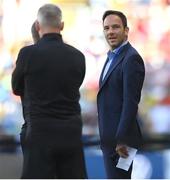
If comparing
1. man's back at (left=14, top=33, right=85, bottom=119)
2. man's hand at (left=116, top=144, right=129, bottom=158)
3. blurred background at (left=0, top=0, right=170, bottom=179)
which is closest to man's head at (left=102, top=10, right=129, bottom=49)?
man's back at (left=14, top=33, right=85, bottom=119)

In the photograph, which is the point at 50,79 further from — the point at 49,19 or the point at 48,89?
Answer: the point at 49,19

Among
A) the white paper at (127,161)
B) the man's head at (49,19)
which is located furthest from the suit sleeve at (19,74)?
the white paper at (127,161)

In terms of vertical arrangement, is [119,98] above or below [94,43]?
below

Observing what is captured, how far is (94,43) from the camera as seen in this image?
456 cm

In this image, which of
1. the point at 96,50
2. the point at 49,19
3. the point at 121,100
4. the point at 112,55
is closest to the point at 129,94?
the point at 121,100

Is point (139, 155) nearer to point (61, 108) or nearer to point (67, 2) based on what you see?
point (67, 2)

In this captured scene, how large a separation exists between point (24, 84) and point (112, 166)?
0.70 meters

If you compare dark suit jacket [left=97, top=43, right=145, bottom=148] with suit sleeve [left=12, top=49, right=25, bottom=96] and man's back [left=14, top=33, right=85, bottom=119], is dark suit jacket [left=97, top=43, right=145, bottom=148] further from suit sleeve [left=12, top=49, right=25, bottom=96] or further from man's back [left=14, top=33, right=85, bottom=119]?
suit sleeve [left=12, top=49, right=25, bottom=96]

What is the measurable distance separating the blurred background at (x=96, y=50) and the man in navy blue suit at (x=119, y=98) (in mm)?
842

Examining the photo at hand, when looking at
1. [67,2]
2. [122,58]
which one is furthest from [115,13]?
[67,2]

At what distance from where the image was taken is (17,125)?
436 centimetres

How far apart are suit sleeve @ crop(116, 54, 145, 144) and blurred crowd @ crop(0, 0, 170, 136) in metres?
1.01

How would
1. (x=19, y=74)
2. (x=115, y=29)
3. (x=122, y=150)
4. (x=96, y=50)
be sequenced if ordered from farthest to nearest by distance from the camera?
(x=96, y=50) → (x=115, y=29) → (x=122, y=150) → (x=19, y=74)

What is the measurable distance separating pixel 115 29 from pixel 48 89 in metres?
0.59
